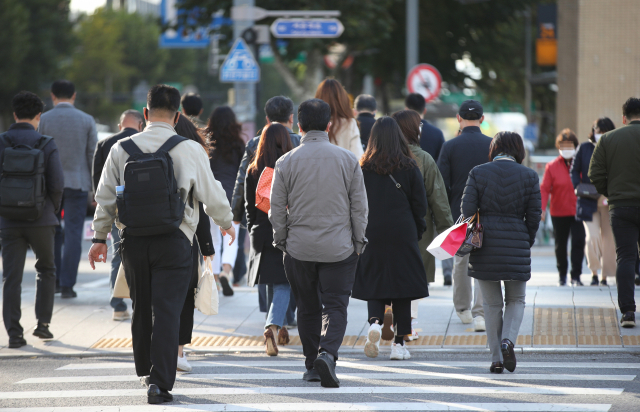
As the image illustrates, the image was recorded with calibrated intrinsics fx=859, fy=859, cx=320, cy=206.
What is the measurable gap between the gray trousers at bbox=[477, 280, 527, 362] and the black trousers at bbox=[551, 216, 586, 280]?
4.31 metres

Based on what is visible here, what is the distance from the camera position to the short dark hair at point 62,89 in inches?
359

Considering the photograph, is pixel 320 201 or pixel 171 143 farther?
pixel 320 201

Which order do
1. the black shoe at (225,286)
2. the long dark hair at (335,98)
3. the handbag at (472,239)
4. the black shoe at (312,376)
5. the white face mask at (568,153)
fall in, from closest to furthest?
the black shoe at (312,376), the handbag at (472,239), the long dark hair at (335,98), the black shoe at (225,286), the white face mask at (568,153)

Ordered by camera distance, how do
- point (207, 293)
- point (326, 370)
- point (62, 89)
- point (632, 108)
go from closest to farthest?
1. point (326, 370)
2. point (207, 293)
3. point (632, 108)
4. point (62, 89)

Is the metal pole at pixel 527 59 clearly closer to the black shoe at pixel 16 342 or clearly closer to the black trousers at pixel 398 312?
the black trousers at pixel 398 312

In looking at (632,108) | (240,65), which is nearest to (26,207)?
(632,108)

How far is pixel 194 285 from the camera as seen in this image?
5816 mm

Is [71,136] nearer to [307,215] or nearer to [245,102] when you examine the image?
[307,215]

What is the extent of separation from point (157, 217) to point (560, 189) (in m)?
6.26

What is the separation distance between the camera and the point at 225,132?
8.92 meters

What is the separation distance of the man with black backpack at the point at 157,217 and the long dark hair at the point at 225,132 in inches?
134

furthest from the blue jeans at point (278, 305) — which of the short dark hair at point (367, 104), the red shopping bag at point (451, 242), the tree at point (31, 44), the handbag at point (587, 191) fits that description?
the tree at point (31, 44)

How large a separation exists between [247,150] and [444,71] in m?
18.1

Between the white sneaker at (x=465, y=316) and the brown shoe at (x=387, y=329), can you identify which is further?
the white sneaker at (x=465, y=316)
